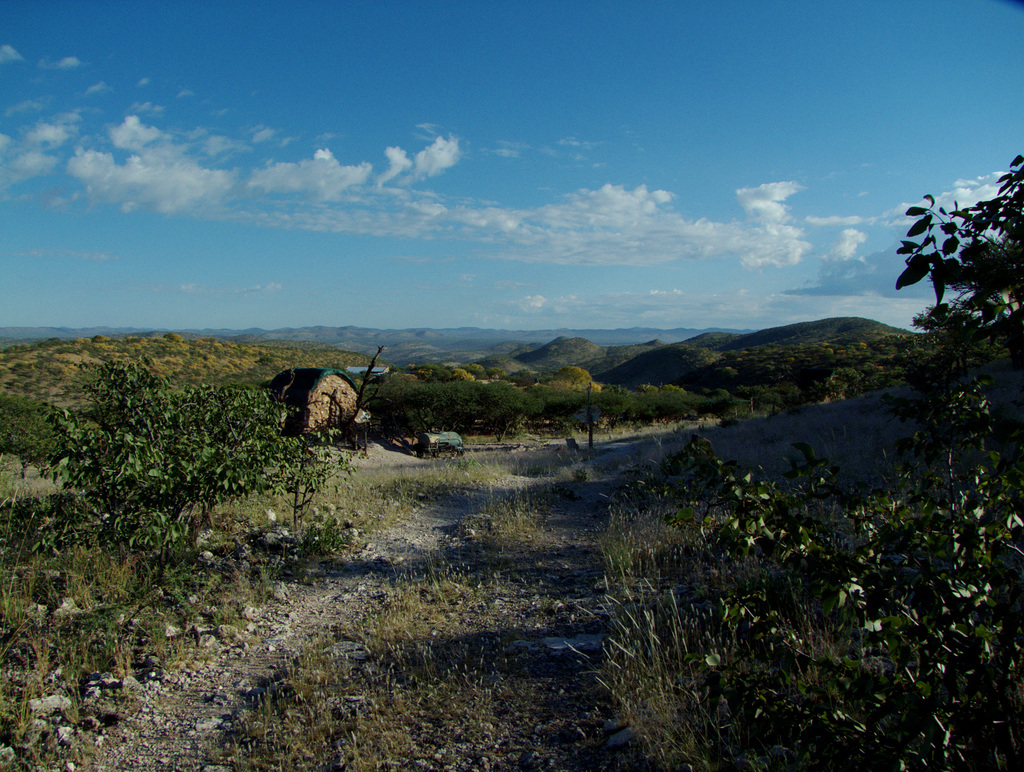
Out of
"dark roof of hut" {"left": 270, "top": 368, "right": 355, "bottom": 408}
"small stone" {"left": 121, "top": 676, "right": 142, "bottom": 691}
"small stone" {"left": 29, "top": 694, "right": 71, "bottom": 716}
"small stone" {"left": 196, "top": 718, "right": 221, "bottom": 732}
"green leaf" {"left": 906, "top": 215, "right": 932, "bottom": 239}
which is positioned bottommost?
"small stone" {"left": 196, "top": 718, "right": 221, "bottom": 732}

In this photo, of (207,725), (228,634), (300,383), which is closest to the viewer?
(207,725)

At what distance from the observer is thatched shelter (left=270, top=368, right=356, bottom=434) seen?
18703 millimetres

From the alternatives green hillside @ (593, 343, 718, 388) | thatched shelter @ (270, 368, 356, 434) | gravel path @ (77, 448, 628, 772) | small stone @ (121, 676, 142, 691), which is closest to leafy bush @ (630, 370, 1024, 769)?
gravel path @ (77, 448, 628, 772)

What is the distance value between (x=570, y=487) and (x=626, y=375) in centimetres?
6840

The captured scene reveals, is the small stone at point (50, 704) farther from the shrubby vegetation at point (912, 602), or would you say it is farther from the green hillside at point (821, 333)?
the green hillside at point (821, 333)

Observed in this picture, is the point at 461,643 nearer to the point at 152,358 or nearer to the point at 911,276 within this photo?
the point at 911,276

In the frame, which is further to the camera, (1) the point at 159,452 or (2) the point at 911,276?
(1) the point at 159,452

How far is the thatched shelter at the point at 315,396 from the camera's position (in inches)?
736

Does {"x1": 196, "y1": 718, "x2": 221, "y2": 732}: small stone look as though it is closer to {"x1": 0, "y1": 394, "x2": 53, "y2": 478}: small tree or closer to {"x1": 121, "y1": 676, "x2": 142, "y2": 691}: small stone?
{"x1": 121, "y1": 676, "x2": 142, "y2": 691}: small stone

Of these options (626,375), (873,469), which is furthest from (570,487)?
(626,375)

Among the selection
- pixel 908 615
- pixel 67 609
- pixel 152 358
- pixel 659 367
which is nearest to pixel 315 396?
pixel 152 358

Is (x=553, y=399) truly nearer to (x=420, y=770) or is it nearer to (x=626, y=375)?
(x=420, y=770)

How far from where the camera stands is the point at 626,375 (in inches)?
3041

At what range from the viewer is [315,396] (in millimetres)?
19141
